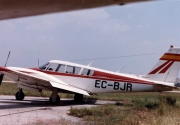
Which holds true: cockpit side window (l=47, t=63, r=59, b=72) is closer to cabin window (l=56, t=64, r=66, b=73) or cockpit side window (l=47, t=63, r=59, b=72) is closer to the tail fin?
cabin window (l=56, t=64, r=66, b=73)

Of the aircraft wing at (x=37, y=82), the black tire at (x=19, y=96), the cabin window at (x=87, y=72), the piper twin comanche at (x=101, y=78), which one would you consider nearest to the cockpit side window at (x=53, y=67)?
the piper twin comanche at (x=101, y=78)

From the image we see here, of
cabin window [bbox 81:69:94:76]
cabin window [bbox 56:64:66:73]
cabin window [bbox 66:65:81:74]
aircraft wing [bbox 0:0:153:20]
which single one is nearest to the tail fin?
cabin window [bbox 81:69:94:76]

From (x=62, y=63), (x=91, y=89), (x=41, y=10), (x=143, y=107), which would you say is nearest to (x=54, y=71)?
(x=62, y=63)

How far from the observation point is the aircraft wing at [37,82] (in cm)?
1467

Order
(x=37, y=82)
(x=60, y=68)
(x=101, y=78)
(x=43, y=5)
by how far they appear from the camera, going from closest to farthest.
→ (x=43, y=5), (x=37, y=82), (x=101, y=78), (x=60, y=68)

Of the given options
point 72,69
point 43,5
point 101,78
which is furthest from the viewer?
point 72,69

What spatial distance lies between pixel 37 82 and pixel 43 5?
12719 mm

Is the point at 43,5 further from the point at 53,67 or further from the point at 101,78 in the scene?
the point at 53,67

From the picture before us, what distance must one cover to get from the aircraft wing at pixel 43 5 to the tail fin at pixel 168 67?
13.9 m

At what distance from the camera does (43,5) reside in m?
2.86

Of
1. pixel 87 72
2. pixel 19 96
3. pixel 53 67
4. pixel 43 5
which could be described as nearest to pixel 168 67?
pixel 87 72

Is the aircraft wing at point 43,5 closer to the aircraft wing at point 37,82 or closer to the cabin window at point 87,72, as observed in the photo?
the aircraft wing at point 37,82

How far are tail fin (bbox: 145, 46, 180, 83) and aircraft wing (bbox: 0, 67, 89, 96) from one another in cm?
414

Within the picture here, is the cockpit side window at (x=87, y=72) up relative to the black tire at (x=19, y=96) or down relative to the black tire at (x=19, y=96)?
up
